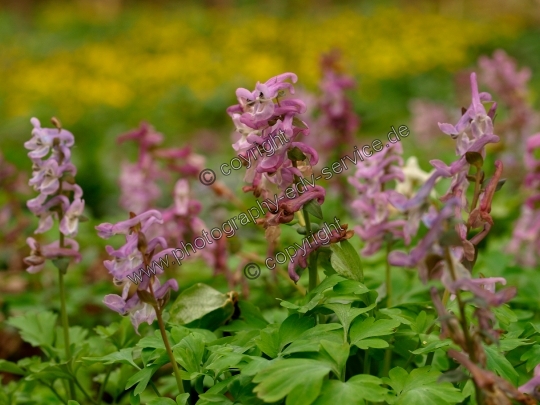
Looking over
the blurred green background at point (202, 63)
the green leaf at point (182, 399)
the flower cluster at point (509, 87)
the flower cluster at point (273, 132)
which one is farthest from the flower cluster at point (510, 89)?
the green leaf at point (182, 399)

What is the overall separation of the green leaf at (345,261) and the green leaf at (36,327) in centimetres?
112

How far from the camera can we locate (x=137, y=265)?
1.65 metres

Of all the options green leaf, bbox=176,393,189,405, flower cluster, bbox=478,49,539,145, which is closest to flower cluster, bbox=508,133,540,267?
flower cluster, bbox=478,49,539,145

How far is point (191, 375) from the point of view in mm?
1617

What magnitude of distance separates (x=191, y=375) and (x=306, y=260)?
47cm

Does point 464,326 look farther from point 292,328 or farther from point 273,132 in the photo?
point 273,132

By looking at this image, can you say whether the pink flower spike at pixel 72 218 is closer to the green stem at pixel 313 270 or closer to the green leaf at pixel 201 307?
the green leaf at pixel 201 307

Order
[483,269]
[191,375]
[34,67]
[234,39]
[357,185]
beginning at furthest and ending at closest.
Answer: [234,39]
[34,67]
[483,269]
[357,185]
[191,375]

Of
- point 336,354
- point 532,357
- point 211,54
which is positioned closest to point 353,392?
point 336,354

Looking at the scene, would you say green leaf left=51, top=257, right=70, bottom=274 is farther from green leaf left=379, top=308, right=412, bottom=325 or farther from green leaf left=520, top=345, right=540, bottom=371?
green leaf left=520, top=345, right=540, bottom=371

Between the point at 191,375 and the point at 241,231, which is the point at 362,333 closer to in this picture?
the point at 191,375

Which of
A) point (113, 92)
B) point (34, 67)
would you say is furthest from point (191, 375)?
point (34, 67)

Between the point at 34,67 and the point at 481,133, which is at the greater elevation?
the point at 34,67

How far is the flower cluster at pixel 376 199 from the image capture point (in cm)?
217
